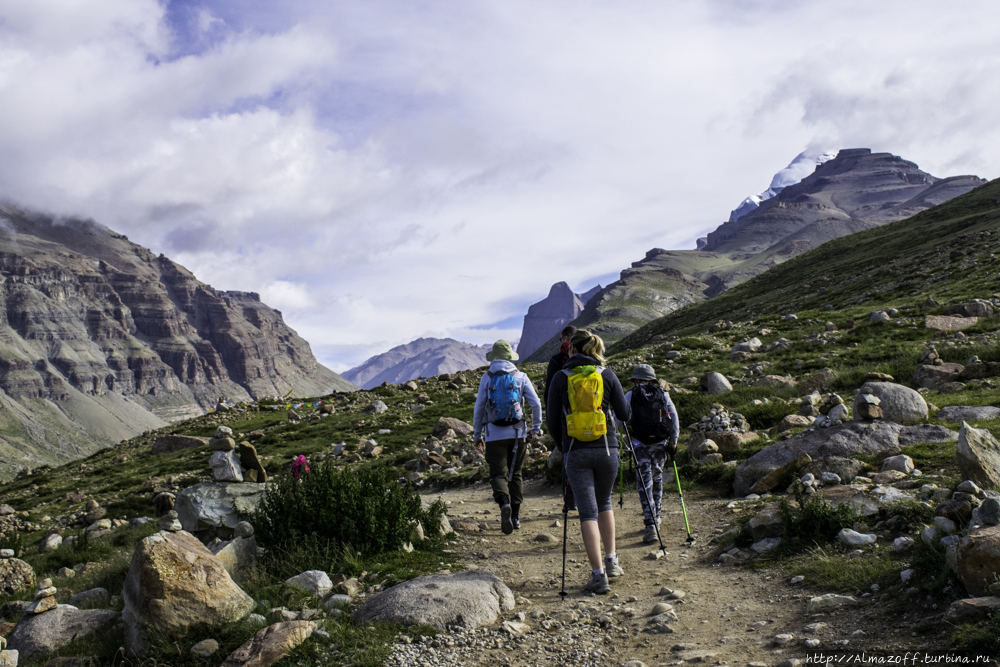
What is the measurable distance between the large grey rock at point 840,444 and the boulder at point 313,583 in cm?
686

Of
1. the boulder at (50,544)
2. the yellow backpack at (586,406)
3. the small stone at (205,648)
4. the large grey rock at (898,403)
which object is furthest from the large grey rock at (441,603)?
the boulder at (50,544)

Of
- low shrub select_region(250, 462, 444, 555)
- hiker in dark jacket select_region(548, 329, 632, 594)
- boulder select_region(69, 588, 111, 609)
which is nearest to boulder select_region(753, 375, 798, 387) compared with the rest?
hiker in dark jacket select_region(548, 329, 632, 594)

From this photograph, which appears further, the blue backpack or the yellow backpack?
the blue backpack

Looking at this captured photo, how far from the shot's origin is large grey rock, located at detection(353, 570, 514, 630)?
6.02 m

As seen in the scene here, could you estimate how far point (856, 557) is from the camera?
20.5 feet

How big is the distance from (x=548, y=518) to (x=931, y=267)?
37.7 meters

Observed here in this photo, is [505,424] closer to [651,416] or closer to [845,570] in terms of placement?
[651,416]

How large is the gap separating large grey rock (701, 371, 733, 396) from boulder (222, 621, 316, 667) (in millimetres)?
13693

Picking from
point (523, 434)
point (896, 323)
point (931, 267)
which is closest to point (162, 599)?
point (523, 434)

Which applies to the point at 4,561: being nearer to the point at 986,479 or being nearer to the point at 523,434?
the point at 523,434

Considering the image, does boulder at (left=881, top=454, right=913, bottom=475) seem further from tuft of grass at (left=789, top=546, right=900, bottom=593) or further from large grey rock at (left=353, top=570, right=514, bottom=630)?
large grey rock at (left=353, top=570, right=514, bottom=630)

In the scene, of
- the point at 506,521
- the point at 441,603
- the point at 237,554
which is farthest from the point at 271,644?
the point at 506,521

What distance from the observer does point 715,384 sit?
684 inches

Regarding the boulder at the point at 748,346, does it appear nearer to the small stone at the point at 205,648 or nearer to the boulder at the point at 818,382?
the boulder at the point at 818,382
